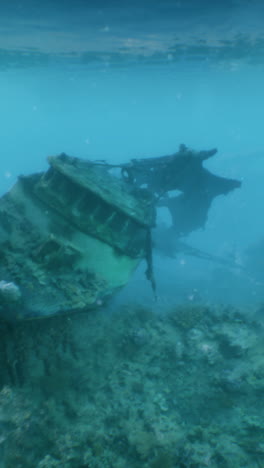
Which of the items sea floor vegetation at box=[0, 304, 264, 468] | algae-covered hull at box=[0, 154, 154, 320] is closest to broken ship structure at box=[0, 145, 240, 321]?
algae-covered hull at box=[0, 154, 154, 320]

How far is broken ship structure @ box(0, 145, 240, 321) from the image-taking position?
4.97 metres

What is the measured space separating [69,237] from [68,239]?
71 millimetres

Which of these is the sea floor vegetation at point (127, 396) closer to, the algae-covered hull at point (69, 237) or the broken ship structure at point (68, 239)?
the broken ship structure at point (68, 239)

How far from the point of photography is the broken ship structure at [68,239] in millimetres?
4969

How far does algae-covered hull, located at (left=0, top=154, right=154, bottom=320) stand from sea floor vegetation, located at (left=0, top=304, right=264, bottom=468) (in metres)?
0.89

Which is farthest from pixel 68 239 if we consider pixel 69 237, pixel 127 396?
pixel 127 396

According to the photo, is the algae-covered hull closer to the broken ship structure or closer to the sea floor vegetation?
the broken ship structure

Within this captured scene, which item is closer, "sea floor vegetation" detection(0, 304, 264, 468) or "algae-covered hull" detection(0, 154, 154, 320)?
"sea floor vegetation" detection(0, 304, 264, 468)

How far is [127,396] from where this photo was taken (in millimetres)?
5941

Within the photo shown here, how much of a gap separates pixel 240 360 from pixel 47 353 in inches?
184

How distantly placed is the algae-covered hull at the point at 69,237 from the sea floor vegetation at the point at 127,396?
0.89 meters

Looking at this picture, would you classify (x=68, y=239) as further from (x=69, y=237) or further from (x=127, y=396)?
(x=127, y=396)

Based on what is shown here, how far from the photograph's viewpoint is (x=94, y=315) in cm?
812

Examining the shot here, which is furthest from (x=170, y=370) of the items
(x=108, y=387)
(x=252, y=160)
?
(x=252, y=160)
